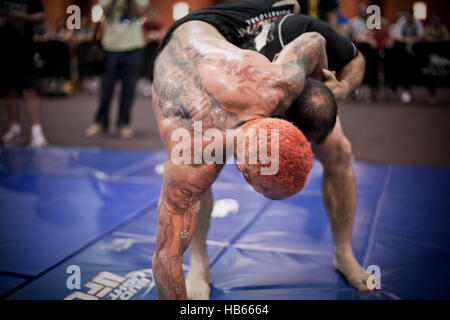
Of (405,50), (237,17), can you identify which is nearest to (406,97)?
(405,50)

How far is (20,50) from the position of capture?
365cm

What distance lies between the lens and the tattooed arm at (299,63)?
1.19 m

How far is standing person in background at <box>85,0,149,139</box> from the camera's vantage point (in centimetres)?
405

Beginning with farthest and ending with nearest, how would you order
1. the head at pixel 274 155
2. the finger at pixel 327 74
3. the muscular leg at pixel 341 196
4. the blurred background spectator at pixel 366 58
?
the blurred background spectator at pixel 366 58 → the muscular leg at pixel 341 196 → the finger at pixel 327 74 → the head at pixel 274 155

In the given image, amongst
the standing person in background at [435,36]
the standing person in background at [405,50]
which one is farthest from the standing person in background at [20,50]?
the standing person in background at [435,36]

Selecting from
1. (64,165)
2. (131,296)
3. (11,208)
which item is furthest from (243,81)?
(64,165)

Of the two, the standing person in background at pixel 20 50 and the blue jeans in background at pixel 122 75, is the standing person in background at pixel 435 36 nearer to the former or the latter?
the blue jeans in background at pixel 122 75

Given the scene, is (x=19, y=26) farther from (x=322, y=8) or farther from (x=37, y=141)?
(x=322, y=8)

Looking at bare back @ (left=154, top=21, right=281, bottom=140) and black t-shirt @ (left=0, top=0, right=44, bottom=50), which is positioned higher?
black t-shirt @ (left=0, top=0, right=44, bottom=50)

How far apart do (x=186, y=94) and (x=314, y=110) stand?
0.39 meters

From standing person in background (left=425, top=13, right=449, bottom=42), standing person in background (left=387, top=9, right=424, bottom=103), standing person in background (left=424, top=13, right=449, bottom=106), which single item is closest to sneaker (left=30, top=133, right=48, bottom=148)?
standing person in background (left=387, top=9, right=424, bottom=103)

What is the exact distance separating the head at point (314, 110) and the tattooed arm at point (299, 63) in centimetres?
3

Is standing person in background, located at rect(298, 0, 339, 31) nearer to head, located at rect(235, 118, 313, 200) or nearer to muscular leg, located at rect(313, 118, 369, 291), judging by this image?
muscular leg, located at rect(313, 118, 369, 291)

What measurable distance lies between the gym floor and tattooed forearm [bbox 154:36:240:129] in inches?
30.1
